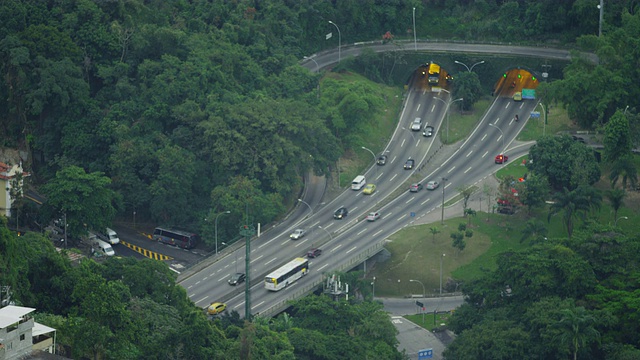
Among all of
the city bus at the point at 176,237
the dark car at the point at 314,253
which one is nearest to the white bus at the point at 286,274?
the dark car at the point at 314,253

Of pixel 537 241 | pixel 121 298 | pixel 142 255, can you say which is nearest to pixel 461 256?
pixel 537 241

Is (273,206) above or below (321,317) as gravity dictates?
above

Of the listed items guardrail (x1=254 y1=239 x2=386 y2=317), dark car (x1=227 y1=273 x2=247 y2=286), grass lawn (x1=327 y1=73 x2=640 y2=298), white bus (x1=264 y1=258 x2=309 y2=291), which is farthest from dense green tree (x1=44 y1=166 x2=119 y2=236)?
grass lawn (x1=327 y1=73 x2=640 y2=298)

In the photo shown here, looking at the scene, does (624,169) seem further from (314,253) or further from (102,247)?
(102,247)

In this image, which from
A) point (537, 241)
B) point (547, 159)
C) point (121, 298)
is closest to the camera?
point (121, 298)

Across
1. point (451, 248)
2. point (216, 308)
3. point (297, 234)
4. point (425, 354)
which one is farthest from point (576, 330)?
point (297, 234)

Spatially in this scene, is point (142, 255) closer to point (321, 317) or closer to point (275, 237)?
point (275, 237)
